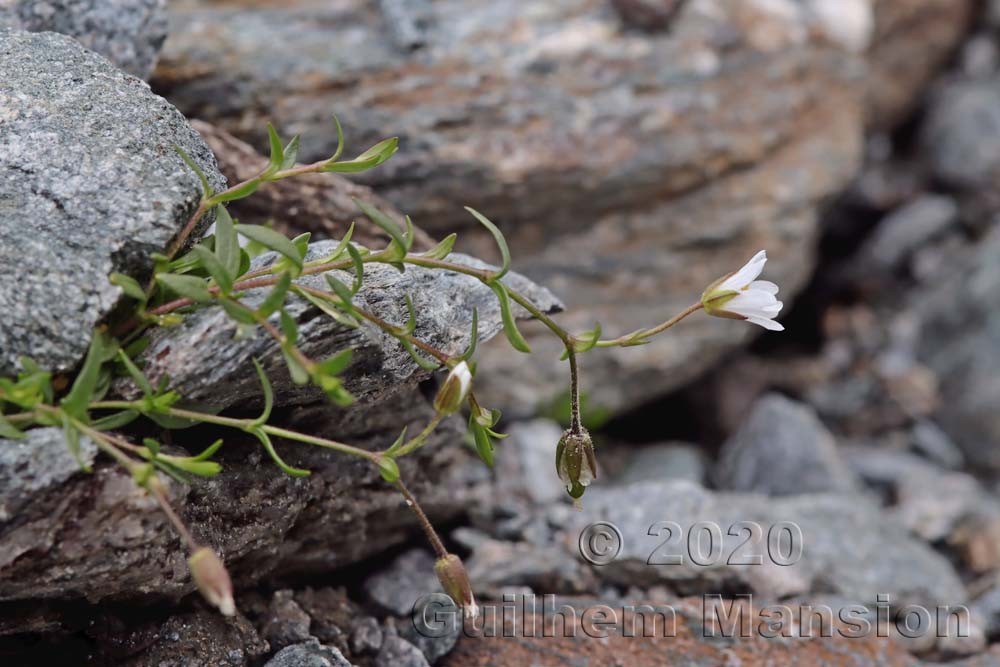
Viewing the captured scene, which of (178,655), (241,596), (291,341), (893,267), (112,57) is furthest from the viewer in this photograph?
(893,267)

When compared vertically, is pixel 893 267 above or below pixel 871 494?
above

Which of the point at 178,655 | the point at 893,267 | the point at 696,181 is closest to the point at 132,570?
the point at 178,655

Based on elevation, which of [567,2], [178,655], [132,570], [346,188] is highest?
[567,2]

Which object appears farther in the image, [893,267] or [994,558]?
[893,267]

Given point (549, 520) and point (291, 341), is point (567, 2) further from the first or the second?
point (291, 341)

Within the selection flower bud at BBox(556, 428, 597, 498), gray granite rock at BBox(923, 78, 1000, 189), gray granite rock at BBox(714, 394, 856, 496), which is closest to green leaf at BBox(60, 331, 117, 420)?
flower bud at BBox(556, 428, 597, 498)

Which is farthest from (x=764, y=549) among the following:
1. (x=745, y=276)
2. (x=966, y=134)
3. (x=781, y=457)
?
(x=966, y=134)

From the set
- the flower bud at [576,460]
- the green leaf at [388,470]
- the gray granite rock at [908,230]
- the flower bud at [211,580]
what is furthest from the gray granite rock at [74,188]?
the gray granite rock at [908,230]
